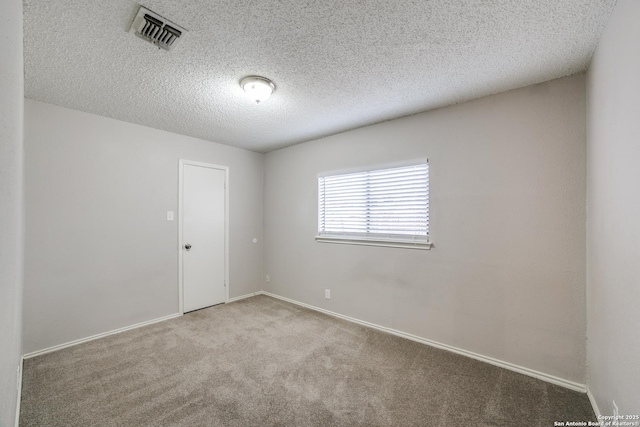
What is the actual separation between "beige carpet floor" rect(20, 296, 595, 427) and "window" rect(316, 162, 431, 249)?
3.88ft

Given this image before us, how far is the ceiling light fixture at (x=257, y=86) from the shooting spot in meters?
A: 2.15

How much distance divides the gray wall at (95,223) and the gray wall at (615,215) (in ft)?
13.8

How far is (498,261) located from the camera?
234 cm

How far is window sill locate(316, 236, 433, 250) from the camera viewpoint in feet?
9.11

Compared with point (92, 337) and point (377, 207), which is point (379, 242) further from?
point (92, 337)

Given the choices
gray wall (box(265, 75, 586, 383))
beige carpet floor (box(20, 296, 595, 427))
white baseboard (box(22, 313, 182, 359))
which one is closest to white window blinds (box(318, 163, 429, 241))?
gray wall (box(265, 75, 586, 383))

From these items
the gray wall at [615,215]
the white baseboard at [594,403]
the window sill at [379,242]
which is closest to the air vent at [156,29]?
the gray wall at [615,215]

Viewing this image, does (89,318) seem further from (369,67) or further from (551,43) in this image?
(551,43)

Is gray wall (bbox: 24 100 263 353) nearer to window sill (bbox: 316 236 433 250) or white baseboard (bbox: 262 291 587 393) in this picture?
window sill (bbox: 316 236 433 250)

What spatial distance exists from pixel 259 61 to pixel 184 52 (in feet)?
1.73

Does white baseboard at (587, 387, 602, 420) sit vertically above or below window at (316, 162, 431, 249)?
below

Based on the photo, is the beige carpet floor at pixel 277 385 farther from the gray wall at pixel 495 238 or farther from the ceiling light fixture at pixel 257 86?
the ceiling light fixture at pixel 257 86

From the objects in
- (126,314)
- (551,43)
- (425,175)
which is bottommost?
(126,314)

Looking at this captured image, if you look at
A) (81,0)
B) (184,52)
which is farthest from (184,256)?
(81,0)
